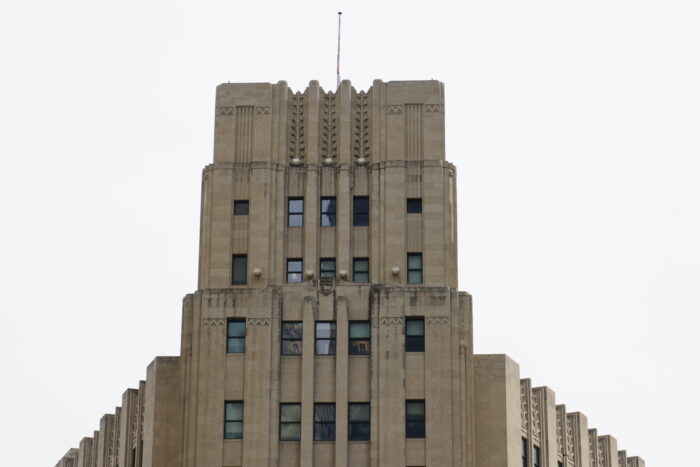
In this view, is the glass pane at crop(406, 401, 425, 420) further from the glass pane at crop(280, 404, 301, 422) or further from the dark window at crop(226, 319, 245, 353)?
the dark window at crop(226, 319, 245, 353)

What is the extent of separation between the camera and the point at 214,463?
106 metres

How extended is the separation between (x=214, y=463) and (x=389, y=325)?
10.9m

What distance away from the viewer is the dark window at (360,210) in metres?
112

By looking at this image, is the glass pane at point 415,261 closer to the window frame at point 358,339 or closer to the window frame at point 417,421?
the window frame at point 358,339

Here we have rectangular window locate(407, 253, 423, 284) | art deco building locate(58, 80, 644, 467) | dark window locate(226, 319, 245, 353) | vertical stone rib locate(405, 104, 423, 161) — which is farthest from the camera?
vertical stone rib locate(405, 104, 423, 161)

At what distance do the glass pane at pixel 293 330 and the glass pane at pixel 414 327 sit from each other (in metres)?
5.22

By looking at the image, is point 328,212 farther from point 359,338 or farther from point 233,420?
point 233,420

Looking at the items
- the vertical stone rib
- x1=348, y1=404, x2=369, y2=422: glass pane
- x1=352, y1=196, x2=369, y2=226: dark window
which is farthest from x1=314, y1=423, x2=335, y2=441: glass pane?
the vertical stone rib

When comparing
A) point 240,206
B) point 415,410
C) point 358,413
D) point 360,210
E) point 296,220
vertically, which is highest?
point 240,206

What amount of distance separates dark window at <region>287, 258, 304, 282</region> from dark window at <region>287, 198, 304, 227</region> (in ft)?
6.26

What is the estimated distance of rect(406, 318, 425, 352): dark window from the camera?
107688 mm

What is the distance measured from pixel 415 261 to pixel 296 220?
255 inches

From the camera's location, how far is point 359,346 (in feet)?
354

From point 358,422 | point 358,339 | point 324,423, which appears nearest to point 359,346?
point 358,339
